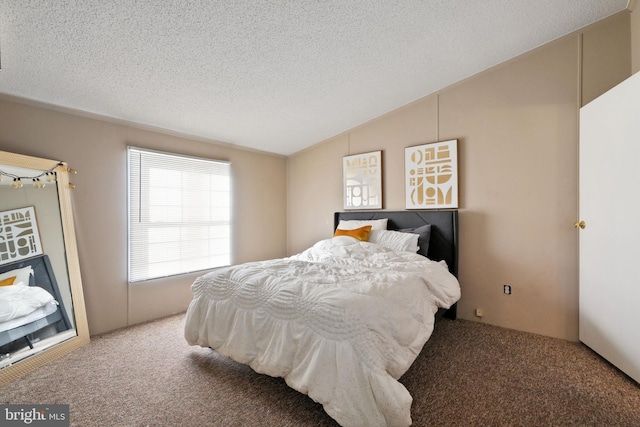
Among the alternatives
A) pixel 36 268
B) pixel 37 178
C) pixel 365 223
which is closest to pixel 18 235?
pixel 36 268

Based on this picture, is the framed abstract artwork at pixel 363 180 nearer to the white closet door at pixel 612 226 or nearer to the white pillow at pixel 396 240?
the white pillow at pixel 396 240

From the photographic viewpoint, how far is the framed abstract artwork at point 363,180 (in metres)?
3.74

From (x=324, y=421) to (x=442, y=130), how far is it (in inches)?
122

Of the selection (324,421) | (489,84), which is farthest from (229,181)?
(489,84)

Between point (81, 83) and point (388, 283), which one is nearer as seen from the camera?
point (388, 283)

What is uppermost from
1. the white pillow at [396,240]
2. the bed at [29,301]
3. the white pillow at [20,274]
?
the white pillow at [396,240]

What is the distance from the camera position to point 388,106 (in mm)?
3510

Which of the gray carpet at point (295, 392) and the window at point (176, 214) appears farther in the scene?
the window at point (176, 214)

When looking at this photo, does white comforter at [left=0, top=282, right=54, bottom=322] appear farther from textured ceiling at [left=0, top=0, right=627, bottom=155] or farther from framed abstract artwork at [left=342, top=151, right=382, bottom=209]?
framed abstract artwork at [left=342, top=151, right=382, bottom=209]

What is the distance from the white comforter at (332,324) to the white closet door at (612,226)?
1073 mm

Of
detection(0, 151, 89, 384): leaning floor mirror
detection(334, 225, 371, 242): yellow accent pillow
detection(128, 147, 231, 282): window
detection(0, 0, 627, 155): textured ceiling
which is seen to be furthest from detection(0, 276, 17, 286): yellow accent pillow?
detection(334, 225, 371, 242): yellow accent pillow

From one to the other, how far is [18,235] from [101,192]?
2.34ft

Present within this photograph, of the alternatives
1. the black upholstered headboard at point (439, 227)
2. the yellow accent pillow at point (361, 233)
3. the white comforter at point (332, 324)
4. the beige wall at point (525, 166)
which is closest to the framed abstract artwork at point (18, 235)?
the white comforter at point (332, 324)

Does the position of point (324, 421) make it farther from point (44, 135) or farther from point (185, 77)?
point (44, 135)
